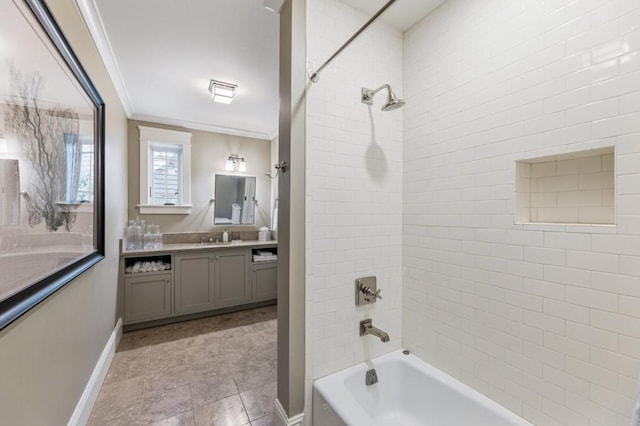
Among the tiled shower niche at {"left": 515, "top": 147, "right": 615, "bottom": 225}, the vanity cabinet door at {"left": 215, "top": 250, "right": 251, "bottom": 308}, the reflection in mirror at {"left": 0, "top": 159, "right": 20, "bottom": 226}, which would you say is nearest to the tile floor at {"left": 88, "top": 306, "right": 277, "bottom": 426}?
the vanity cabinet door at {"left": 215, "top": 250, "right": 251, "bottom": 308}

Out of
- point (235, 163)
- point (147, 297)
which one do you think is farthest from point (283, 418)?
point (235, 163)

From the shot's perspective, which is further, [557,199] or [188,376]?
[188,376]

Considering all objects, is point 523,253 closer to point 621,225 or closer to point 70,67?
point 621,225

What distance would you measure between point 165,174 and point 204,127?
874 mm

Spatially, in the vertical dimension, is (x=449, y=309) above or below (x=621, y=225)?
below

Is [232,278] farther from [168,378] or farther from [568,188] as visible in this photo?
[568,188]

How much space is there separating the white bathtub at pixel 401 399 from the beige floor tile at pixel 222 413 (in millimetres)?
542

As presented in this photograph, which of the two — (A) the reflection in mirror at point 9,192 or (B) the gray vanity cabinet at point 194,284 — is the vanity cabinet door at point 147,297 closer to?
(B) the gray vanity cabinet at point 194,284

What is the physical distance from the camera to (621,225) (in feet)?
3.37

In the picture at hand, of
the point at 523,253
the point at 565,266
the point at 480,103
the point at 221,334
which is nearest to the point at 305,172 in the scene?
the point at 480,103

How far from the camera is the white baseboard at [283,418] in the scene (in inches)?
60.4

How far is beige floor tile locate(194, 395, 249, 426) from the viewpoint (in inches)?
67.7

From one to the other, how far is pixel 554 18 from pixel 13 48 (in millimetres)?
2154

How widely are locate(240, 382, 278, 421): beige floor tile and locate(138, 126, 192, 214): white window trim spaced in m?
2.70
